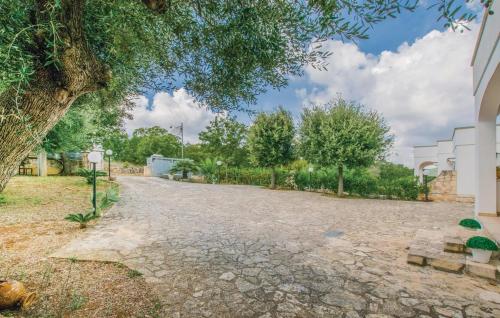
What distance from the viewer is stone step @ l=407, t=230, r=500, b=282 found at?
3238 millimetres

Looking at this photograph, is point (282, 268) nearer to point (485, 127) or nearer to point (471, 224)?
point (471, 224)

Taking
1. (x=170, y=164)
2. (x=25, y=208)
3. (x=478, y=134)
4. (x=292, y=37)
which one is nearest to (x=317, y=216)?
(x=478, y=134)

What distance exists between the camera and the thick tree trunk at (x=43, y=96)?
185cm

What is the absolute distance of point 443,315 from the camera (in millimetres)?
2459

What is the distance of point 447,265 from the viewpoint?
11.4ft

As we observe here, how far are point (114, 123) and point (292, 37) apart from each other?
15.3 meters

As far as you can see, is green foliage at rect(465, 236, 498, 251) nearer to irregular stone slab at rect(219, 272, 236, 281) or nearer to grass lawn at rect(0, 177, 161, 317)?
irregular stone slab at rect(219, 272, 236, 281)

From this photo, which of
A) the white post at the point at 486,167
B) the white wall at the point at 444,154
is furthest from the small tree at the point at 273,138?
the white post at the point at 486,167

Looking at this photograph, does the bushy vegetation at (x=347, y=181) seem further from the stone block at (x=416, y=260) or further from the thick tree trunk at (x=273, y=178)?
the stone block at (x=416, y=260)

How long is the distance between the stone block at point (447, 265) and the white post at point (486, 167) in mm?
3533

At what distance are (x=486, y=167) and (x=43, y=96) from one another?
8.41 metres

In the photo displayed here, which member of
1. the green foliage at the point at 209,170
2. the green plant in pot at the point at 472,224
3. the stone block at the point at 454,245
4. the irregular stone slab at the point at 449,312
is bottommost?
the irregular stone slab at the point at 449,312

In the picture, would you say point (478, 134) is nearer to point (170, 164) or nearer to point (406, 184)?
point (406, 184)

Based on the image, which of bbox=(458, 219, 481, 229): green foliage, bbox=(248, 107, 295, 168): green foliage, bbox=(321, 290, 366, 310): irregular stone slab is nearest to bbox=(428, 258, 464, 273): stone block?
bbox=(321, 290, 366, 310): irregular stone slab
